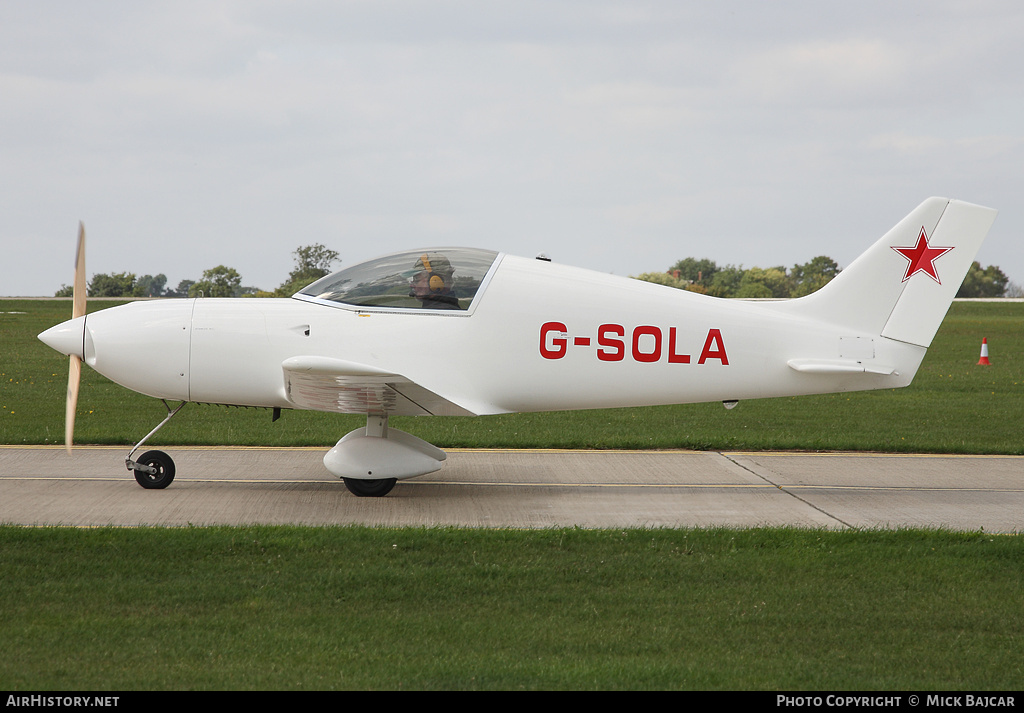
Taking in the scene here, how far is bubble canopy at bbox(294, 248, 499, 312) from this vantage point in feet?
27.9

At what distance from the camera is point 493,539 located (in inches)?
269

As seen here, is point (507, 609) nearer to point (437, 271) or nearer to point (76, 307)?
point (437, 271)

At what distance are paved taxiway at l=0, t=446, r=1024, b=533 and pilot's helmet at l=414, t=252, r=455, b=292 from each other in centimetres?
202

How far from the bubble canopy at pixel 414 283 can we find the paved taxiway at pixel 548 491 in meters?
1.86

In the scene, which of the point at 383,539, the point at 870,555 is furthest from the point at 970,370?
the point at 383,539

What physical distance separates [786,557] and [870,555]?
642 mm

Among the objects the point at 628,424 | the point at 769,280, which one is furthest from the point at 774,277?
the point at 628,424

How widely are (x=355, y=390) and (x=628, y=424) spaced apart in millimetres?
6307

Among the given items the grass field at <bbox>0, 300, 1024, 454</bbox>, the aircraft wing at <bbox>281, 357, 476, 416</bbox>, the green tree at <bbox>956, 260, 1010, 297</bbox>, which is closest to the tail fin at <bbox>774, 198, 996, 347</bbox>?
the grass field at <bbox>0, 300, 1024, 454</bbox>

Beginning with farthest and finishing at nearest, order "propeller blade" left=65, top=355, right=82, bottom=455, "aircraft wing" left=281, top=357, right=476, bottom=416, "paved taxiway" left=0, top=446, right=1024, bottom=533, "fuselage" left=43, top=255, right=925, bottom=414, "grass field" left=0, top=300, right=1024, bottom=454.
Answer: "grass field" left=0, top=300, right=1024, bottom=454
"fuselage" left=43, top=255, right=925, bottom=414
"propeller blade" left=65, top=355, right=82, bottom=455
"paved taxiway" left=0, top=446, right=1024, bottom=533
"aircraft wing" left=281, top=357, right=476, bottom=416

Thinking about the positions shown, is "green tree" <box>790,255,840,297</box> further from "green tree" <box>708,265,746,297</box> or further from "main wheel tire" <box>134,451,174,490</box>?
"main wheel tire" <box>134,451,174,490</box>

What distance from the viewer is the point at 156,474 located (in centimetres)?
869

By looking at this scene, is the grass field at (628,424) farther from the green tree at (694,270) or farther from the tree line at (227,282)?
the green tree at (694,270)
